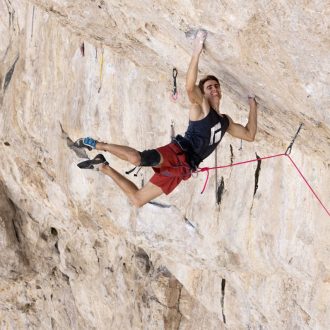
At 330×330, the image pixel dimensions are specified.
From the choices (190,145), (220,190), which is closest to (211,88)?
(190,145)

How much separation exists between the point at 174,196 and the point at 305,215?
240 centimetres

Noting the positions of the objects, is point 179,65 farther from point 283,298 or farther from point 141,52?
point 283,298

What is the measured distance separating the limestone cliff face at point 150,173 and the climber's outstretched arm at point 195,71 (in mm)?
103

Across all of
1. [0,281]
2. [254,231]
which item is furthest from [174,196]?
[0,281]

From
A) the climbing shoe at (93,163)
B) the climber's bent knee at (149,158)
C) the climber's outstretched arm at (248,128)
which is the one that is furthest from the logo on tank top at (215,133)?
the climbing shoe at (93,163)

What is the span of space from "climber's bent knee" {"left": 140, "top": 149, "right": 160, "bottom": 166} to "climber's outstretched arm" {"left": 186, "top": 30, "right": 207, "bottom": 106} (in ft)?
2.07

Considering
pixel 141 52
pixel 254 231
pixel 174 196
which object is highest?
pixel 141 52

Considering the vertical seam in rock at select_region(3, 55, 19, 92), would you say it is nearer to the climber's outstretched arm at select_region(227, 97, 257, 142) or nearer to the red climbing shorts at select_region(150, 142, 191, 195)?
the red climbing shorts at select_region(150, 142, 191, 195)

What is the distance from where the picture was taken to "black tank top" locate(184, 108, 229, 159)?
5973 millimetres

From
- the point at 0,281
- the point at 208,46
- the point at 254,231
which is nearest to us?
the point at 208,46

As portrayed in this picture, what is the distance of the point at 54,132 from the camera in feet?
32.5

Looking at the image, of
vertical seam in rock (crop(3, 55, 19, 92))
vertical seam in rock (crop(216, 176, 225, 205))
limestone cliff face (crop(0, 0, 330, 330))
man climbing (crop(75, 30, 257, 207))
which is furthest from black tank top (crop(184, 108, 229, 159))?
vertical seam in rock (crop(3, 55, 19, 92))

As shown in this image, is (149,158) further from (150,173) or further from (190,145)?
(150,173)

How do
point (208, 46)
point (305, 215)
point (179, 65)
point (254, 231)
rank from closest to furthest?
point (208, 46) → point (179, 65) → point (305, 215) → point (254, 231)
